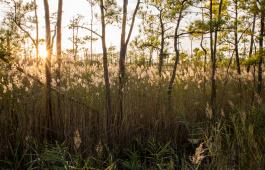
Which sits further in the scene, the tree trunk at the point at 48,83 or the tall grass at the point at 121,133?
the tree trunk at the point at 48,83

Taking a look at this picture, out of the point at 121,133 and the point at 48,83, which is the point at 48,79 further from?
the point at 121,133

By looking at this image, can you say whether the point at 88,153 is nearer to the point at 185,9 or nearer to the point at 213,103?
the point at 213,103

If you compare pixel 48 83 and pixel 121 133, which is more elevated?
pixel 48 83

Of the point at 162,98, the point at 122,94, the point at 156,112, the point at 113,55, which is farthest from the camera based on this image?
the point at 113,55

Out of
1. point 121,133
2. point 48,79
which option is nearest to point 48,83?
point 48,79

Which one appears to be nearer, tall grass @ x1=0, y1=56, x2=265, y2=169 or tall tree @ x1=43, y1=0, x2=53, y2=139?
tall grass @ x1=0, y1=56, x2=265, y2=169

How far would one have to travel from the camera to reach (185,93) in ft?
21.7

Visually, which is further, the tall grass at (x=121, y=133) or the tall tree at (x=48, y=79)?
the tall tree at (x=48, y=79)

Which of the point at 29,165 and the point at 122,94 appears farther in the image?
the point at 122,94

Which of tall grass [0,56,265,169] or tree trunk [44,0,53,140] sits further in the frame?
tree trunk [44,0,53,140]

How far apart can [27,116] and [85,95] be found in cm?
103

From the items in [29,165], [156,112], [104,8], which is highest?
[104,8]

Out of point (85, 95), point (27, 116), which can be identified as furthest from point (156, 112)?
point (27, 116)

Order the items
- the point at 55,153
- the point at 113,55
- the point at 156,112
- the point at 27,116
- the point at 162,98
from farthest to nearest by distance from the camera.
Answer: the point at 113,55
the point at 162,98
the point at 156,112
the point at 27,116
the point at 55,153
